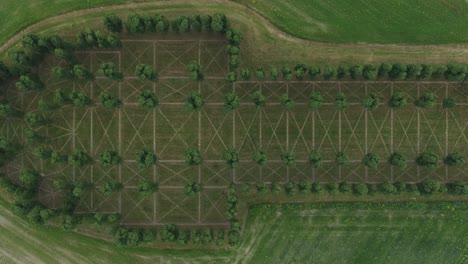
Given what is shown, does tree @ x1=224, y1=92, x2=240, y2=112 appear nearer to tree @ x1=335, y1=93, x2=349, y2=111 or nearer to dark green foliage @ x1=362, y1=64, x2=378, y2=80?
tree @ x1=335, y1=93, x2=349, y2=111

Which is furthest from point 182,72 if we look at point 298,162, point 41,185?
point 41,185

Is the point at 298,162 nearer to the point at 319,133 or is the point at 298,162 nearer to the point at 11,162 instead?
the point at 319,133

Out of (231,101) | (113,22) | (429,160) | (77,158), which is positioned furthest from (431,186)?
(113,22)

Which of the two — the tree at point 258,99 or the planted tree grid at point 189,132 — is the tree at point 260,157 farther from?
the tree at point 258,99

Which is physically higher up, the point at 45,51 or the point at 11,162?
the point at 45,51

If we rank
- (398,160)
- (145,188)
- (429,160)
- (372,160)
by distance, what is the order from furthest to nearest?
(398,160)
(429,160)
(372,160)
(145,188)

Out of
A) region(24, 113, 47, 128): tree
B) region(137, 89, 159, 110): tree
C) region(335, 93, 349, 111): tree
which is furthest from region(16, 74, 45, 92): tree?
region(335, 93, 349, 111): tree

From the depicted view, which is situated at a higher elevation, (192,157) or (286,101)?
(286,101)

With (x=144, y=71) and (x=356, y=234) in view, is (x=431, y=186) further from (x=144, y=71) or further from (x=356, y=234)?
(x=144, y=71)
